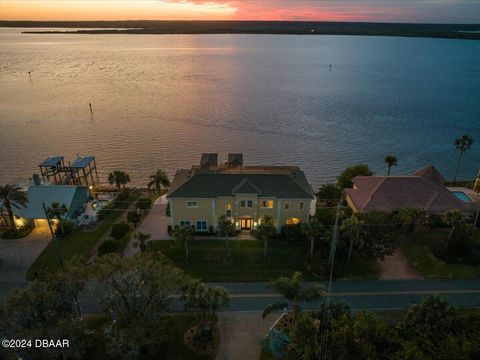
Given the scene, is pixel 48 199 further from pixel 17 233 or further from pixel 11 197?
pixel 17 233

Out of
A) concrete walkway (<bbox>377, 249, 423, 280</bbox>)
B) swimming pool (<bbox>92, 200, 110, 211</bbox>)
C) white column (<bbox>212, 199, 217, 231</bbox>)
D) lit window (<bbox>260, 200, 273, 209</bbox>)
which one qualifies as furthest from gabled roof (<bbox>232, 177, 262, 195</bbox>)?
swimming pool (<bbox>92, 200, 110, 211</bbox>)

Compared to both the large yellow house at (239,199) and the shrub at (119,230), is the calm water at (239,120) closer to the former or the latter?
the shrub at (119,230)

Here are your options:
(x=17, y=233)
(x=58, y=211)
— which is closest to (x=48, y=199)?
(x=58, y=211)

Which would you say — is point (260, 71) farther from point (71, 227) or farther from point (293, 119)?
point (71, 227)

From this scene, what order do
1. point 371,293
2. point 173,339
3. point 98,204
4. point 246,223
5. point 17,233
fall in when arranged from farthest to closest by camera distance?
point 98,204 → point 246,223 → point 17,233 → point 371,293 → point 173,339

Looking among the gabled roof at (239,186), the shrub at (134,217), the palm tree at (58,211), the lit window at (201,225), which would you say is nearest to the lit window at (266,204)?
the gabled roof at (239,186)

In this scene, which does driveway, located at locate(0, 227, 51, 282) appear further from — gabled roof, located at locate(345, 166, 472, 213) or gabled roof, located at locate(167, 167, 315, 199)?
gabled roof, located at locate(345, 166, 472, 213)

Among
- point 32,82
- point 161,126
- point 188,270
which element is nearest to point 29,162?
point 161,126
